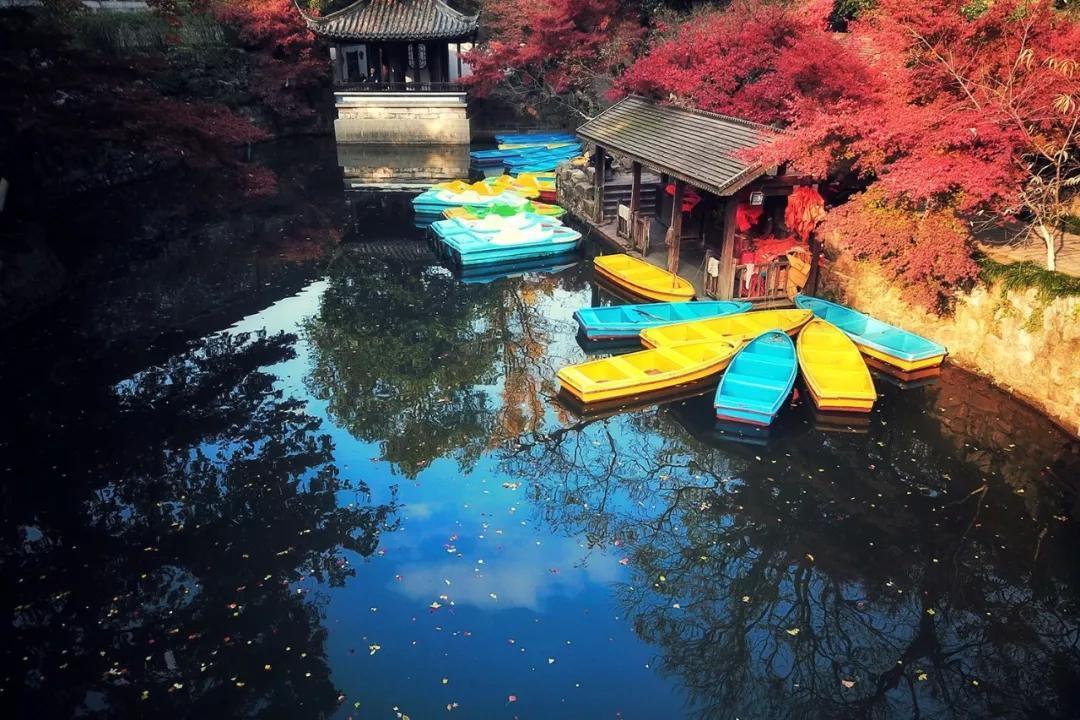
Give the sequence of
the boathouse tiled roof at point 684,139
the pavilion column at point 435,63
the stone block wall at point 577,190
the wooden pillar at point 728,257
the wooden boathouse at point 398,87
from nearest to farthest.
Result: the boathouse tiled roof at point 684,139 → the wooden pillar at point 728,257 → the stone block wall at point 577,190 → the wooden boathouse at point 398,87 → the pavilion column at point 435,63

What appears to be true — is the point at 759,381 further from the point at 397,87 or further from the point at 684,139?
the point at 397,87

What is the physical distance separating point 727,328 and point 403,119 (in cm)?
2874

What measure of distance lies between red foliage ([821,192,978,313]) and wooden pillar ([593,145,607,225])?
10.2m

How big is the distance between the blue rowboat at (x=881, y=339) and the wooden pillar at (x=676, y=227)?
363 cm

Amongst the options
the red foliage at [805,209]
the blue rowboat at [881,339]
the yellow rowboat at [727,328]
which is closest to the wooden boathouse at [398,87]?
the red foliage at [805,209]

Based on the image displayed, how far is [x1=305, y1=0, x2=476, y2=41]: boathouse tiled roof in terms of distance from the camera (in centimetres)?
3775

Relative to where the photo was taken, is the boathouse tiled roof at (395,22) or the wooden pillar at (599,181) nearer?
the wooden pillar at (599,181)

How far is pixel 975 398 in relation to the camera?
14102mm

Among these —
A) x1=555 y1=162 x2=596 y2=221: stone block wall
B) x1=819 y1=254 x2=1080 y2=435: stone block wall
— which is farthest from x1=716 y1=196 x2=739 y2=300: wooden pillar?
x1=555 y1=162 x2=596 y2=221: stone block wall

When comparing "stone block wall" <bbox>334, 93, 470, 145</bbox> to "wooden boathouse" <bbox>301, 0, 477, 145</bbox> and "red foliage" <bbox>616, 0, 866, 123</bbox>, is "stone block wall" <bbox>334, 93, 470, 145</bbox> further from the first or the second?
"red foliage" <bbox>616, 0, 866, 123</bbox>

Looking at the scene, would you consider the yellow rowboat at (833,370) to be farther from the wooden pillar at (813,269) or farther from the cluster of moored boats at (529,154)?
the cluster of moored boats at (529,154)

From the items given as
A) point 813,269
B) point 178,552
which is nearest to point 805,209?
point 813,269

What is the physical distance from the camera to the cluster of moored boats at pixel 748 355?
13.5 m

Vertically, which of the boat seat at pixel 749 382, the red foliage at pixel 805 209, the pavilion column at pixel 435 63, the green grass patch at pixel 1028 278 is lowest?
the boat seat at pixel 749 382
